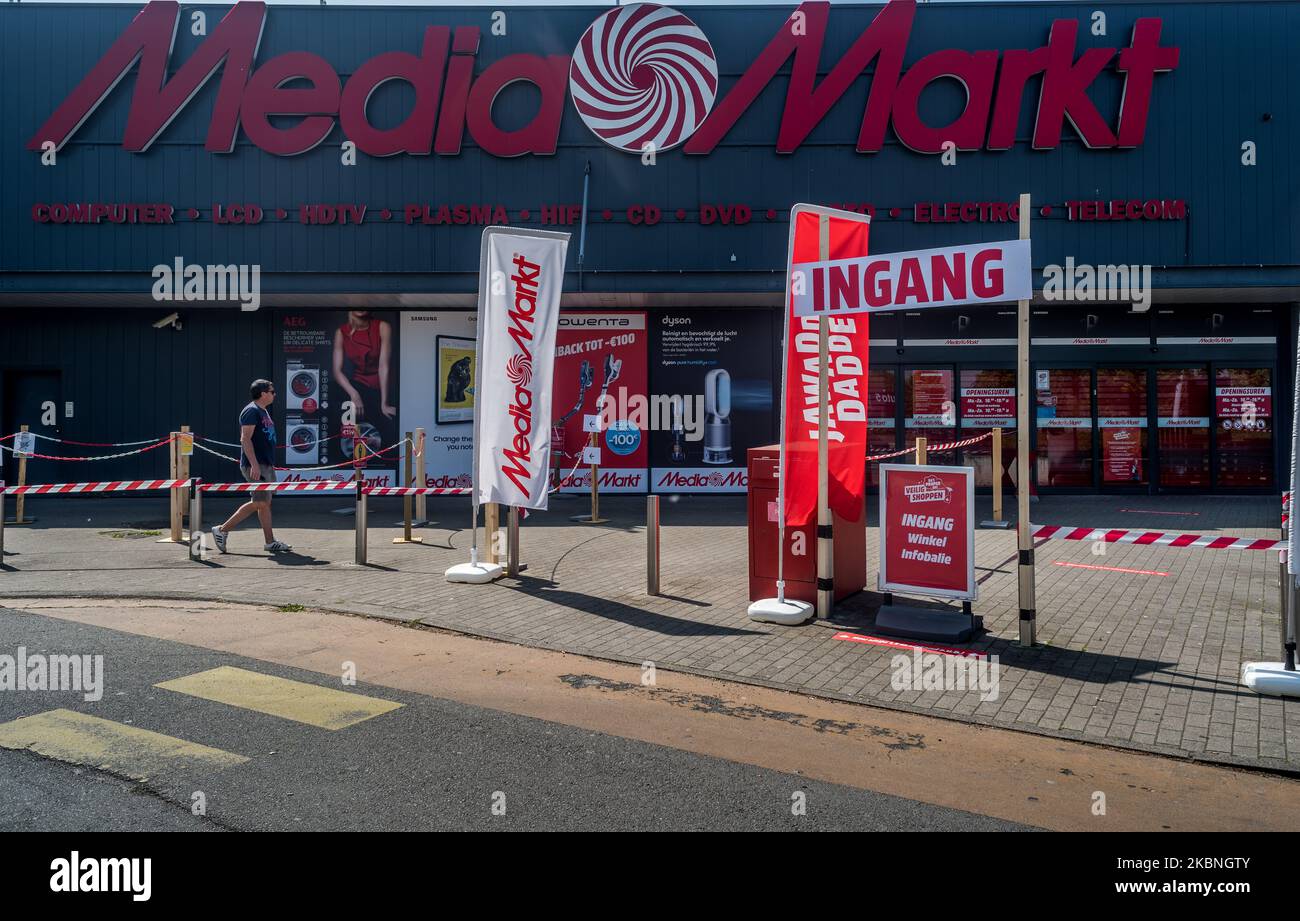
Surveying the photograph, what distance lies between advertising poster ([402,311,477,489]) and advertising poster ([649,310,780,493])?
377 centimetres

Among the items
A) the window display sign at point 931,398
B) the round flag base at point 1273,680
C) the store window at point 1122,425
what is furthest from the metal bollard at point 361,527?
the store window at point 1122,425

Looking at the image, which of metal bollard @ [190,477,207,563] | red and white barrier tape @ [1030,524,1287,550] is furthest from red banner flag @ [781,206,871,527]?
metal bollard @ [190,477,207,563]

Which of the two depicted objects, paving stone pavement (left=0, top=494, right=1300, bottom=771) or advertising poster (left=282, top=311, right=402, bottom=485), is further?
advertising poster (left=282, top=311, right=402, bottom=485)

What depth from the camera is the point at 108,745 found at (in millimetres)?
5453

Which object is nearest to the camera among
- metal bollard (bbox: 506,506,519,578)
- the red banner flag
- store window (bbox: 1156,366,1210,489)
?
the red banner flag

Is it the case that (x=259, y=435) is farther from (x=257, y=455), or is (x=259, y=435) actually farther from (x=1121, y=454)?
(x=1121, y=454)

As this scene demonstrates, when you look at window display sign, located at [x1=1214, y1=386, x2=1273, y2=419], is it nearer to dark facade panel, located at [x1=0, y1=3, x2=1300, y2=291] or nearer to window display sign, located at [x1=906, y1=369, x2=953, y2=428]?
dark facade panel, located at [x1=0, y1=3, x2=1300, y2=291]

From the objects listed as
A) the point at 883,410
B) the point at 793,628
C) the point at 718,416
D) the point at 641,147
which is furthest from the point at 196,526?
the point at 883,410

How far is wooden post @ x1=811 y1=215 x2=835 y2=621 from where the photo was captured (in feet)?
27.9

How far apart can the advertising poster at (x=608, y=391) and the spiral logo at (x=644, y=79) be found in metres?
3.42

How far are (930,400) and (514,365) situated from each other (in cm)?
1115

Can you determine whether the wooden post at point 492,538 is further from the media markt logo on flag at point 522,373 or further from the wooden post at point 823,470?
the wooden post at point 823,470
